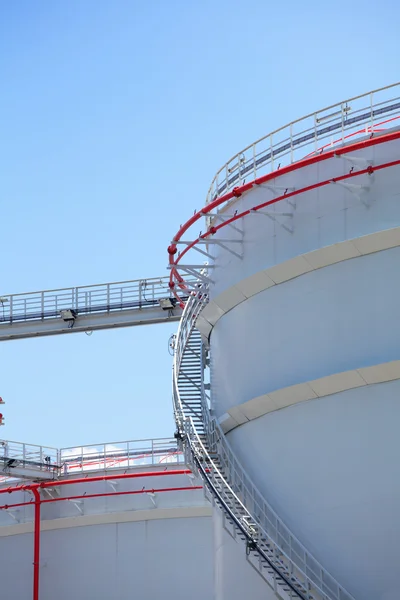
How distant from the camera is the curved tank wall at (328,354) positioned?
20.6m

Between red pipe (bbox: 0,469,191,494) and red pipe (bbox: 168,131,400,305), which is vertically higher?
red pipe (bbox: 168,131,400,305)

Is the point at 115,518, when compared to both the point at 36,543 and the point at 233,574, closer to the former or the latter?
the point at 36,543

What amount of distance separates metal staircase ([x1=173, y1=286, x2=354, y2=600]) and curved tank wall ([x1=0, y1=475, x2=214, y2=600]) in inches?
240

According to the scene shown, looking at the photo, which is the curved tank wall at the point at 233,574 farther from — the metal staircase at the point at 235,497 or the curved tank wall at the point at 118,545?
the curved tank wall at the point at 118,545

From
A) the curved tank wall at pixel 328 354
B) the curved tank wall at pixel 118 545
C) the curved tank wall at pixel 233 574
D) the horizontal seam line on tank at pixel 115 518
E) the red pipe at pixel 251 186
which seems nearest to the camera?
the curved tank wall at pixel 328 354

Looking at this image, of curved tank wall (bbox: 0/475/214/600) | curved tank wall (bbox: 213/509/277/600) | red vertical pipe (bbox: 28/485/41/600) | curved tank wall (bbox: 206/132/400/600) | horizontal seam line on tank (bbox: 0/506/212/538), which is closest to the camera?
curved tank wall (bbox: 206/132/400/600)

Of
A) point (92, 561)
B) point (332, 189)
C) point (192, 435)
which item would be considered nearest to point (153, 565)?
point (92, 561)

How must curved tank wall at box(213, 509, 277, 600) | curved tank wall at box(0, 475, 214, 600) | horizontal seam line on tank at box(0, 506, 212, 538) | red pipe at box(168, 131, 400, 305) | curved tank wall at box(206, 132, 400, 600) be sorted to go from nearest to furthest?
curved tank wall at box(206, 132, 400, 600) → red pipe at box(168, 131, 400, 305) → curved tank wall at box(213, 509, 277, 600) → curved tank wall at box(0, 475, 214, 600) → horizontal seam line on tank at box(0, 506, 212, 538)

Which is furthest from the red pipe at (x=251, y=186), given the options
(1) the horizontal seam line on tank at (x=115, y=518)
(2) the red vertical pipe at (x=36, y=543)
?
(2) the red vertical pipe at (x=36, y=543)

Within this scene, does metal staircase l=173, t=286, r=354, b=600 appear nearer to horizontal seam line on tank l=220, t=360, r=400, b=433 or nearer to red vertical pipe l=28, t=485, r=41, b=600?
horizontal seam line on tank l=220, t=360, r=400, b=433

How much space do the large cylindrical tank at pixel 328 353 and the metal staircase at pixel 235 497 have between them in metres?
0.29

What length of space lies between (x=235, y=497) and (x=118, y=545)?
10546 mm

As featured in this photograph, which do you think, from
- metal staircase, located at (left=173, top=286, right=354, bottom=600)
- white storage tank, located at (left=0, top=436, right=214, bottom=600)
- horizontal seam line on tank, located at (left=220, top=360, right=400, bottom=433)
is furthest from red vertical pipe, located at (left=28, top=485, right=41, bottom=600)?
horizontal seam line on tank, located at (left=220, top=360, right=400, bottom=433)

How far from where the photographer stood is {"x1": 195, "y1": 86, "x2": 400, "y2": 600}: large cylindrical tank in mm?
20594
